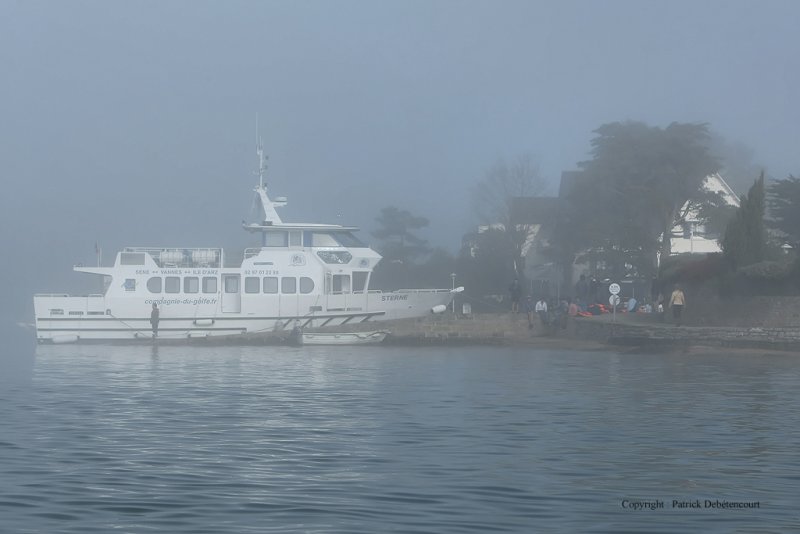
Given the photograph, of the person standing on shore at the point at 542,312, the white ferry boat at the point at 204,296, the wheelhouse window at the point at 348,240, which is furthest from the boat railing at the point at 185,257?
the person standing on shore at the point at 542,312

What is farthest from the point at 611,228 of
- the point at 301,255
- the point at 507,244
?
the point at 301,255

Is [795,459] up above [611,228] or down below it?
below

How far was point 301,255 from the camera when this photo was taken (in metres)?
42.4

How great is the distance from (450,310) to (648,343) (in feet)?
53.3

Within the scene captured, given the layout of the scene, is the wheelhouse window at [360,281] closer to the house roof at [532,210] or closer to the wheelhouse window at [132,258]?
the wheelhouse window at [132,258]

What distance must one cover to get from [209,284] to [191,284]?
2.33 ft

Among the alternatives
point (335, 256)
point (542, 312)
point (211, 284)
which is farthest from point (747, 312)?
point (211, 284)

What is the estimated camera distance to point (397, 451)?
13.3 m

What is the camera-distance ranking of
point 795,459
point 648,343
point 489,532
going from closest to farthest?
point 489,532 < point 795,459 < point 648,343

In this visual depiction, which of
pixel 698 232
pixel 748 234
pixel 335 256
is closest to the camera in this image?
pixel 748 234

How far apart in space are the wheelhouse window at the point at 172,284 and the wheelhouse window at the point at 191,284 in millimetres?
235

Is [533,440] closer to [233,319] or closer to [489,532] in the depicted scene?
[489,532]

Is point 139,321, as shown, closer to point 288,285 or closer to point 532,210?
point 288,285

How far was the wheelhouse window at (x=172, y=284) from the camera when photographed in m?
42.1
